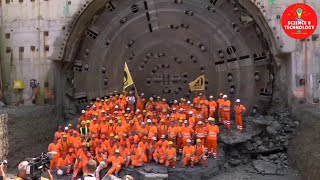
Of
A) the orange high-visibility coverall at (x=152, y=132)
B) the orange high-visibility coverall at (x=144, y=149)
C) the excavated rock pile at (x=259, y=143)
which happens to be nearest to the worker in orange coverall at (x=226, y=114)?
the excavated rock pile at (x=259, y=143)

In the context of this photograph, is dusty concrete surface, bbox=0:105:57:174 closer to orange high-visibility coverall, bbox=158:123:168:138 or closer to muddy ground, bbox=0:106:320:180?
muddy ground, bbox=0:106:320:180

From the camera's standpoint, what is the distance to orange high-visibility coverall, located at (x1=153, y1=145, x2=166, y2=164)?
1118cm

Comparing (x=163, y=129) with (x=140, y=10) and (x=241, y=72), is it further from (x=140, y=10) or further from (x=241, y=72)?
(x=140, y=10)

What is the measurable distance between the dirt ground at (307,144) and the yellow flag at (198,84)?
3422 millimetres

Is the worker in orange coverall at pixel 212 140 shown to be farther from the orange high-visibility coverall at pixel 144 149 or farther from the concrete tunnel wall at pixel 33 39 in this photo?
the concrete tunnel wall at pixel 33 39

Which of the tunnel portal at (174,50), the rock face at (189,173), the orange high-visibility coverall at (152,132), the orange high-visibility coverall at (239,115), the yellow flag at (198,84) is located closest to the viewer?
the rock face at (189,173)

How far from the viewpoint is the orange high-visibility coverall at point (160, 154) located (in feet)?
36.7

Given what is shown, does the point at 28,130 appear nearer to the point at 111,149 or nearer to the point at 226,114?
the point at 111,149

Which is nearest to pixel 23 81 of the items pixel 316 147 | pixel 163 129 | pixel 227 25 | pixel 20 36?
pixel 20 36

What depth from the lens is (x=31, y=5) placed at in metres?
15.7

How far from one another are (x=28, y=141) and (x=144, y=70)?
193 inches

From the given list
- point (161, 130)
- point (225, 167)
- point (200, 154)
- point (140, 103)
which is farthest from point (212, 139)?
point (140, 103)

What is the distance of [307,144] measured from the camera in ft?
37.5

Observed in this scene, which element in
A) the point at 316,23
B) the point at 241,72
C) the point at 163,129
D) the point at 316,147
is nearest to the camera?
the point at 316,147
